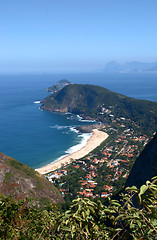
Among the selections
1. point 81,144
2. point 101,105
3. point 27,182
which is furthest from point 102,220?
point 101,105

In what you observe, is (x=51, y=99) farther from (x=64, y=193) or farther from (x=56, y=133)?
(x=64, y=193)

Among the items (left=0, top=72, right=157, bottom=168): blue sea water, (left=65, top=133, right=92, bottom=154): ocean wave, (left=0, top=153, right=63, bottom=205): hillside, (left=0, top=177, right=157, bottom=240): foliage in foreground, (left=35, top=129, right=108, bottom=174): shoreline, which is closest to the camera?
(left=0, top=177, right=157, bottom=240): foliage in foreground

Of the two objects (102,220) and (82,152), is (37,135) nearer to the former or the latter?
(82,152)

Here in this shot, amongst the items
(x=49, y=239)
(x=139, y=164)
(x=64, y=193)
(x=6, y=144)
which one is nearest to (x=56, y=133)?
(x=6, y=144)

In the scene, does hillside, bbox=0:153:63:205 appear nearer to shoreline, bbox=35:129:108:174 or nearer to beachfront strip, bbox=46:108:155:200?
beachfront strip, bbox=46:108:155:200

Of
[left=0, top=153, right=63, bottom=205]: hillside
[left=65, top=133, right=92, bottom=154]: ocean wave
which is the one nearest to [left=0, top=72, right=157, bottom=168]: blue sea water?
[left=65, top=133, right=92, bottom=154]: ocean wave

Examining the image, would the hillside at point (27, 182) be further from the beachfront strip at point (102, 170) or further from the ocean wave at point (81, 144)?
the ocean wave at point (81, 144)
